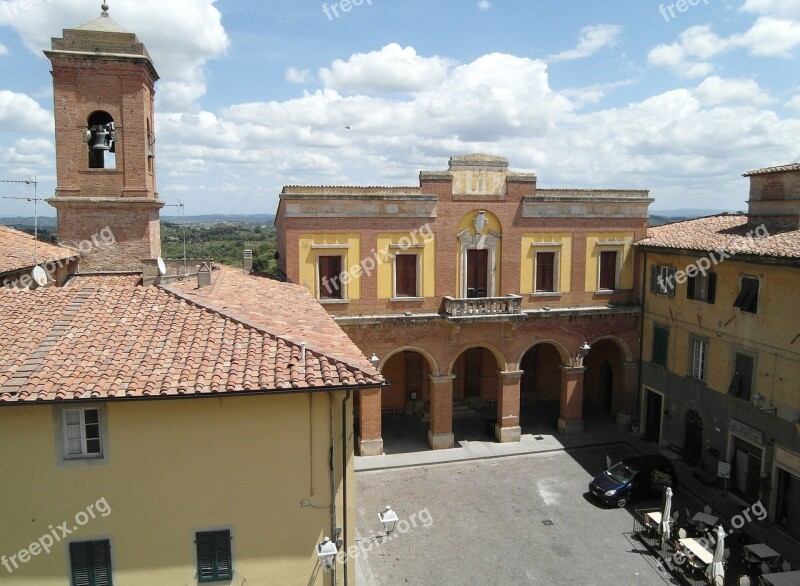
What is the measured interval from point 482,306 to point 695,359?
8.82 m

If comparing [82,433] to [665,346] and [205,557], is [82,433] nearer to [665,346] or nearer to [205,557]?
[205,557]

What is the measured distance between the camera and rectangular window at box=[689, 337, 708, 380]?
23.1 meters

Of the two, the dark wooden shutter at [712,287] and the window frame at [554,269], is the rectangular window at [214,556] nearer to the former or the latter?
the window frame at [554,269]

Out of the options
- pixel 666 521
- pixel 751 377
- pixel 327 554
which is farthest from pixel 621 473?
pixel 327 554

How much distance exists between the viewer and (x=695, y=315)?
23609mm

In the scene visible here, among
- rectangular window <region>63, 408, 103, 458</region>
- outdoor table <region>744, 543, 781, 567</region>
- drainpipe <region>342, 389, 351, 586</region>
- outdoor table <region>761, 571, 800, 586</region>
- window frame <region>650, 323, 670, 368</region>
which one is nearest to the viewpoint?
rectangular window <region>63, 408, 103, 458</region>

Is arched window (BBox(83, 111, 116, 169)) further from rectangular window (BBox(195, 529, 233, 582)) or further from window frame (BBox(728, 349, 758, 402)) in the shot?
window frame (BBox(728, 349, 758, 402))

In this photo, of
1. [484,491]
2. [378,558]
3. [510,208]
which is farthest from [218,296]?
[510,208]

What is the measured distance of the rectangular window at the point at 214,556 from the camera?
11219 mm

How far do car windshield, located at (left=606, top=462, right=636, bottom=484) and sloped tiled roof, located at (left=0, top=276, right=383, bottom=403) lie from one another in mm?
13615

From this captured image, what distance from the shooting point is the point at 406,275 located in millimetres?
25172

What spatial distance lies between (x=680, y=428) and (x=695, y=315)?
4877mm

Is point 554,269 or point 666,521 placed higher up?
point 554,269

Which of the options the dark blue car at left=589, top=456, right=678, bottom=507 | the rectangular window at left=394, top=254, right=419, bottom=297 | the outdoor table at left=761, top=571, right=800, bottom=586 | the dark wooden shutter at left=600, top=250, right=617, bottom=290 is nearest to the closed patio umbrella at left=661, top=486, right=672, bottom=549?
the dark blue car at left=589, top=456, right=678, bottom=507
